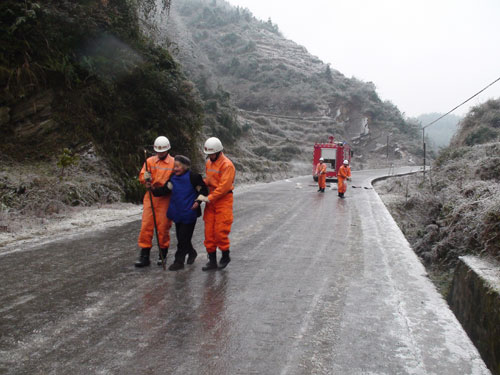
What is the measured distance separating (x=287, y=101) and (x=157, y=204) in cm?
5776

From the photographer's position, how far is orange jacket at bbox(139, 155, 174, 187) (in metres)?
6.00

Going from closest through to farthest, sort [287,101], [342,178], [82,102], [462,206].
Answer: [462,206]
[82,102]
[342,178]
[287,101]

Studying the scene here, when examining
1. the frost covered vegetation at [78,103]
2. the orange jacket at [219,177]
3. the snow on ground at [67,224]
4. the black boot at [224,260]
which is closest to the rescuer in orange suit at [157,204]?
the orange jacket at [219,177]

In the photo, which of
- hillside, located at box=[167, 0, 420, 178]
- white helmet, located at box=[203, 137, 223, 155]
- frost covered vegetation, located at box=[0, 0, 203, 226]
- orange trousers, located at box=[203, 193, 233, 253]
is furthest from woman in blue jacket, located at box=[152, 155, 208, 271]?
hillside, located at box=[167, 0, 420, 178]

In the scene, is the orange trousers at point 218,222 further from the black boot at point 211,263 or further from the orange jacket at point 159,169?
the orange jacket at point 159,169

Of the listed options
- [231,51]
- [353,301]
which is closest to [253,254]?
[353,301]

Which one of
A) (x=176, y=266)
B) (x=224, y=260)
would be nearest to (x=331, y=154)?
(x=224, y=260)

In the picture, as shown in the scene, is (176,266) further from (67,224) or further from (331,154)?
(331,154)

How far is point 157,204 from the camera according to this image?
20.0ft

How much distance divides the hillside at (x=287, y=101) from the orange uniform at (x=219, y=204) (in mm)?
31543

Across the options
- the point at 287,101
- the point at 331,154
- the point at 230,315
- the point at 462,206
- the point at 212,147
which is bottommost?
the point at 230,315

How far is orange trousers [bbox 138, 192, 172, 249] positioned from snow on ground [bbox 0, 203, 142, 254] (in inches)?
91.2

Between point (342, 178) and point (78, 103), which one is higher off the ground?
point (78, 103)

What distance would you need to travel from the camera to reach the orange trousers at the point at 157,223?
5996mm
